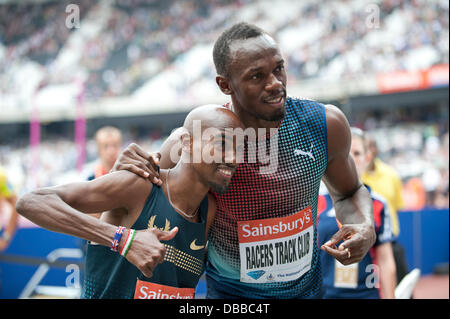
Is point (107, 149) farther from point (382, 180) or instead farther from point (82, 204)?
point (382, 180)

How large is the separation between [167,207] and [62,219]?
470 mm

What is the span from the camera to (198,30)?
20984 millimetres

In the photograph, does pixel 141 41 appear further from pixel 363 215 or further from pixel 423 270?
pixel 363 215

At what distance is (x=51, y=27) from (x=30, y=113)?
5.38 metres

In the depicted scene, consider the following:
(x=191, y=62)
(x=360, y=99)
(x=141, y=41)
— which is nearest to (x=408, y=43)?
(x=360, y=99)

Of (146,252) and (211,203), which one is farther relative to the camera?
(211,203)

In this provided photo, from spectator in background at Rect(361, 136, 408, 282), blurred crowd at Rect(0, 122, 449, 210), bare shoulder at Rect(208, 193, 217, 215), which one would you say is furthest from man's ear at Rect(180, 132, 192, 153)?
blurred crowd at Rect(0, 122, 449, 210)

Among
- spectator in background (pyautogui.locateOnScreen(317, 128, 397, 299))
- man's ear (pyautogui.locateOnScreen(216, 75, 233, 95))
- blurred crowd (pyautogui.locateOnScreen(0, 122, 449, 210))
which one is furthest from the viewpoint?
blurred crowd (pyautogui.locateOnScreen(0, 122, 449, 210))

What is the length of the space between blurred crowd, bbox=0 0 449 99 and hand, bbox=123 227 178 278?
14574 mm

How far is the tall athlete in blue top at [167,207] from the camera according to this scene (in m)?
1.95

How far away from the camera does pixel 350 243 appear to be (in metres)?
2.08

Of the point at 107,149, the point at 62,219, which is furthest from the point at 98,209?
the point at 107,149

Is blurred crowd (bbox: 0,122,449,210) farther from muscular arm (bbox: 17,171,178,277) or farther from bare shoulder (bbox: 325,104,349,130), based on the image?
bare shoulder (bbox: 325,104,349,130)

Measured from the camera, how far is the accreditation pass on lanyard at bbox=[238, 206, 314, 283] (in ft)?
7.37
